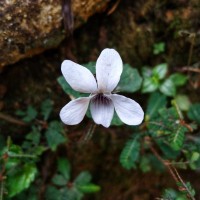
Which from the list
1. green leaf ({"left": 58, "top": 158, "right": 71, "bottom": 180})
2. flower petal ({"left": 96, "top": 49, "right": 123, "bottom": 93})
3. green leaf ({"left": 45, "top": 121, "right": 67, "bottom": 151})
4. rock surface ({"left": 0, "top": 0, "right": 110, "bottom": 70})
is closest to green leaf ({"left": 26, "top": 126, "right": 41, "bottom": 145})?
green leaf ({"left": 45, "top": 121, "right": 67, "bottom": 151})

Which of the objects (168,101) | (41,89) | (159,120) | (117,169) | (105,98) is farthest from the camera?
(117,169)

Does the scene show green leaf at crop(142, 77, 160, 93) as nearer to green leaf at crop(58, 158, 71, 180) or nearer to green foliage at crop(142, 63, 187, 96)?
green foliage at crop(142, 63, 187, 96)

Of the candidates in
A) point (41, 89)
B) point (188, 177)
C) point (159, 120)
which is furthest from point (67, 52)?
point (188, 177)

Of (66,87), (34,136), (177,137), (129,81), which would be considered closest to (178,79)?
(129,81)

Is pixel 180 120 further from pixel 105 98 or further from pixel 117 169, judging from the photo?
pixel 117 169

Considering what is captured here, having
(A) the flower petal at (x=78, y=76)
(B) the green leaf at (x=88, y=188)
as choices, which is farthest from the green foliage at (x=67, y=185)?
(A) the flower petal at (x=78, y=76)

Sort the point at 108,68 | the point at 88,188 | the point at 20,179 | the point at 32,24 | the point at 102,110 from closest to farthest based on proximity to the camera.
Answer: the point at 108,68 < the point at 102,110 < the point at 32,24 < the point at 20,179 < the point at 88,188

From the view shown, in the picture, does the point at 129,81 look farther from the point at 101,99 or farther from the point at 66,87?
the point at 101,99
